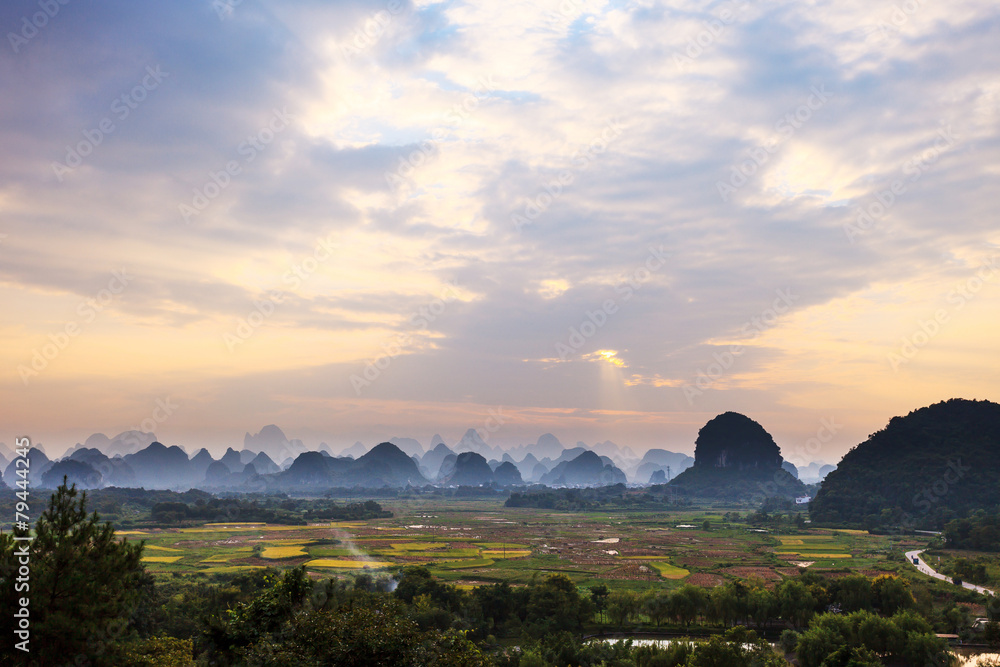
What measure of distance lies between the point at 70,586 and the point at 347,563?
123ft

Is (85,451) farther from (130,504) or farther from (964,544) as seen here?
(964,544)

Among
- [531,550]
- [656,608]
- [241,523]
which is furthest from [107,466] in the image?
[656,608]

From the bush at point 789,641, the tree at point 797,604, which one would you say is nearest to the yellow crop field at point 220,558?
the tree at point 797,604

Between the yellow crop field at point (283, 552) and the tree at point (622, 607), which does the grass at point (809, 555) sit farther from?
the yellow crop field at point (283, 552)

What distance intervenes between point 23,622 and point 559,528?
72.0 metres

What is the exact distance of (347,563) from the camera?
146ft

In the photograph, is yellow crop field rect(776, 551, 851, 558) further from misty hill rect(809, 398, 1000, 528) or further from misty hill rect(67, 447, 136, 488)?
misty hill rect(67, 447, 136, 488)

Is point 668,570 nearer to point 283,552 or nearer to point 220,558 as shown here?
point 283,552

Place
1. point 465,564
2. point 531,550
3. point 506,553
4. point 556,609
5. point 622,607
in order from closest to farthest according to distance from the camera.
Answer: point 556,609 → point 622,607 → point 465,564 → point 506,553 → point 531,550

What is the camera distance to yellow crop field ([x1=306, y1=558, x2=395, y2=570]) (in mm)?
41950

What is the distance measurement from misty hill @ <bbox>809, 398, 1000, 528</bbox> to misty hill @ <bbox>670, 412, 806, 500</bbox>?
1961 inches

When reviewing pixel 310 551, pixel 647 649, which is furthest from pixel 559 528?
pixel 647 649

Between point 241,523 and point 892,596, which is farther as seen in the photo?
point 241,523

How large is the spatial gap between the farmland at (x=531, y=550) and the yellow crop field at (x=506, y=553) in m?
0.09
